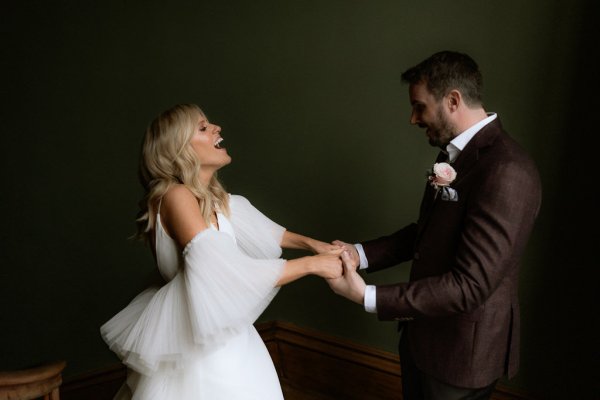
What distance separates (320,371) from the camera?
341cm

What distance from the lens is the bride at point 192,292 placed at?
1729 mm

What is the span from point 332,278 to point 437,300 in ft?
1.43

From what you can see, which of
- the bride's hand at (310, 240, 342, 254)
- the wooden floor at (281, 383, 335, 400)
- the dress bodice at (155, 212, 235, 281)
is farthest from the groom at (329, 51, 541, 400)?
the wooden floor at (281, 383, 335, 400)

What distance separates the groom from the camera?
1722 millimetres

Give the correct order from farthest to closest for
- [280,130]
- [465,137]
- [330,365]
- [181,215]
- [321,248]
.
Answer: [280,130], [330,365], [321,248], [465,137], [181,215]

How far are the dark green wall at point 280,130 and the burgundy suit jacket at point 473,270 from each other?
2.22 ft

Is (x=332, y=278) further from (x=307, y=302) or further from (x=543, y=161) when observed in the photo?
(x=307, y=302)

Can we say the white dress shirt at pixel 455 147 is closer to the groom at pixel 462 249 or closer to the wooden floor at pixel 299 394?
the groom at pixel 462 249

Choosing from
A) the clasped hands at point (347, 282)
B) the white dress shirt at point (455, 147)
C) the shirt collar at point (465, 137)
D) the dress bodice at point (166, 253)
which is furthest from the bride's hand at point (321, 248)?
the shirt collar at point (465, 137)

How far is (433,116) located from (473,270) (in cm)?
61

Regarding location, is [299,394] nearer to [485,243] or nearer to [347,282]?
[347,282]

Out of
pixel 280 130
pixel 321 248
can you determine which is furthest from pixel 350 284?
pixel 280 130

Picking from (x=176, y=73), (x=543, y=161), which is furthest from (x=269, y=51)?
(x=543, y=161)

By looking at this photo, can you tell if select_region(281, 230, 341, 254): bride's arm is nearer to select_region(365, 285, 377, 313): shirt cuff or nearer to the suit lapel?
select_region(365, 285, 377, 313): shirt cuff
